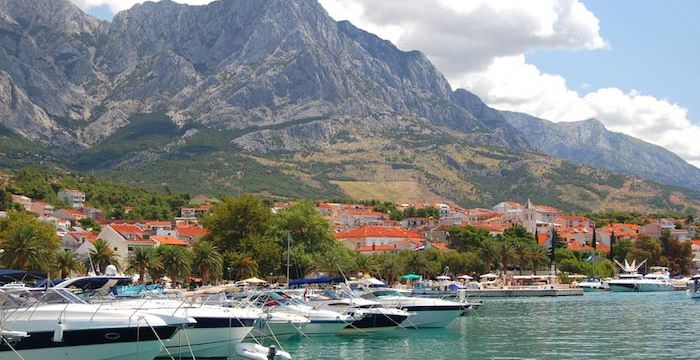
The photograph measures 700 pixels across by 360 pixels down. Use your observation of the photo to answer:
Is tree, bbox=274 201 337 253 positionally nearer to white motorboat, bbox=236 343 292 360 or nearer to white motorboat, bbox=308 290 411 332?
white motorboat, bbox=308 290 411 332

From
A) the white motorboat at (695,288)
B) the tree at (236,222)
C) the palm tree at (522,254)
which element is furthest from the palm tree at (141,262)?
the palm tree at (522,254)

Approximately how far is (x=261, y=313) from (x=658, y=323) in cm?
3479

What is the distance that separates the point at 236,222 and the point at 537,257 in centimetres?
5984

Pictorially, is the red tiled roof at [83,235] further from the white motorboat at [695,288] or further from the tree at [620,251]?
the tree at [620,251]

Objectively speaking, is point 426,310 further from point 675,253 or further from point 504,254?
point 675,253

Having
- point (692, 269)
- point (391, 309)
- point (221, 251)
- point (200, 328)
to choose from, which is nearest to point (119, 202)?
point (221, 251)

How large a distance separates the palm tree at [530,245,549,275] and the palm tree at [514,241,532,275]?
972 millimetres

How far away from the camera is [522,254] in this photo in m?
140

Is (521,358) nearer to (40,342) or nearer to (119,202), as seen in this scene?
(40,342)

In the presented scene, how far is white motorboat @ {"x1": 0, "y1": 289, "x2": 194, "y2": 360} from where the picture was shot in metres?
31.7

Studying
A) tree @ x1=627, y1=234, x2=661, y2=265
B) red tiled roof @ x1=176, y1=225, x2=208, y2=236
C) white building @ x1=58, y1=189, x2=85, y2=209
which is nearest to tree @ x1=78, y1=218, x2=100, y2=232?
red tiled roof @ x1=176, y1=225, x2=208, y2=236

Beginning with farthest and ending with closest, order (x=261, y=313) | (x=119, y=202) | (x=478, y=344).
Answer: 1. (x=119, y=202)
2. (x=478, y=344)
3. (x=261, y=313)

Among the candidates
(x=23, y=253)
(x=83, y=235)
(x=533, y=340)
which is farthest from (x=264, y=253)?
(x=533, y=340)

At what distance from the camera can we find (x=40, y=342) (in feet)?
104
